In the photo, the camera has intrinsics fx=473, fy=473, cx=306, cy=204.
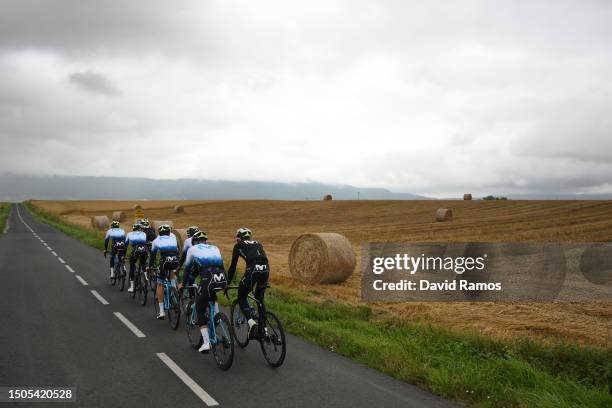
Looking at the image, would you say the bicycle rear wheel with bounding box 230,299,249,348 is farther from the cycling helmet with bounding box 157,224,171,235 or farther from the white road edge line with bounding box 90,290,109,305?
the white road edge line with bounding box 90,290,109,305

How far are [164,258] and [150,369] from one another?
3.27m

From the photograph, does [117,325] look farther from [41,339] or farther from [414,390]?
[414,390]

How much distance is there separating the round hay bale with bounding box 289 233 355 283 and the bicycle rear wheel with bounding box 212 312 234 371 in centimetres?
785

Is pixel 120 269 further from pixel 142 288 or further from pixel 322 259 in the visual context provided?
pixel 322 259

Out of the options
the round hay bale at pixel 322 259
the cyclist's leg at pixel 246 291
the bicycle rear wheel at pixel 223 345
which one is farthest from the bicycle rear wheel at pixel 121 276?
the cyclist's leg at pixel 246 291

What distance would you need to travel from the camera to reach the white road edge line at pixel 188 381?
6160 mm

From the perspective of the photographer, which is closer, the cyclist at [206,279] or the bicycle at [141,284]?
the cyclist at [206,279]

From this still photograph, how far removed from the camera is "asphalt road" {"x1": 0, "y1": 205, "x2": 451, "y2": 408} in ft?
20.4

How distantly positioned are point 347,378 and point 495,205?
4566cm

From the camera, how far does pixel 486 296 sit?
41.9 feet

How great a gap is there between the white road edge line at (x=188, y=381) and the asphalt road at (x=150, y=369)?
2 centimetres

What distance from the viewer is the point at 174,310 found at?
33.1ft

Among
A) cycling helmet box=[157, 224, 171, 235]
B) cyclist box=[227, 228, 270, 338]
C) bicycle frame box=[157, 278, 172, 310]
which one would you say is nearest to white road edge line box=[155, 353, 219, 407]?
cyclist box=[227, 228, 270, 338]

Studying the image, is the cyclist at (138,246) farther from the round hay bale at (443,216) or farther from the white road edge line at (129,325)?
the round hay bale at (443,216)
